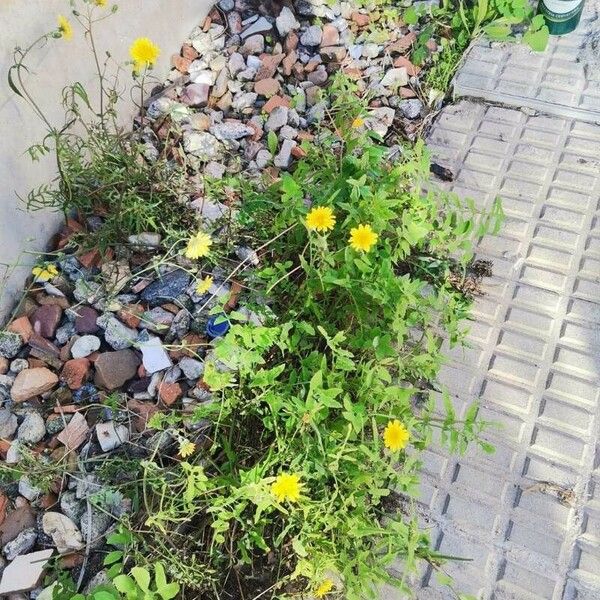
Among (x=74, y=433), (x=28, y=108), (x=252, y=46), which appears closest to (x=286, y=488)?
(x=74, y=433)

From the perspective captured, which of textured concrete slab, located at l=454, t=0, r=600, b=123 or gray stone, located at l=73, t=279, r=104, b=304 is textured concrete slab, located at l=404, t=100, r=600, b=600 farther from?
gray stone, located at l=73, t=279, r=104, b=304

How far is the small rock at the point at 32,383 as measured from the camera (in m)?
2.06

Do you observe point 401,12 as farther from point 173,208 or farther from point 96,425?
point 96,425

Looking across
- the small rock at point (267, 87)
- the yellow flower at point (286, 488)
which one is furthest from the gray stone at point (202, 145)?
the yellow flower at point (286, 488)

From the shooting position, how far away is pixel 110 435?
2.00 metres

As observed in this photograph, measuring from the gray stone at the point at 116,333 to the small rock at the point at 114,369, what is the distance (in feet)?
0.11

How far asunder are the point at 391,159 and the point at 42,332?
1.45 m

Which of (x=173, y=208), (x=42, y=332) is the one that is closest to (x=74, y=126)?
(x=173, y=208)

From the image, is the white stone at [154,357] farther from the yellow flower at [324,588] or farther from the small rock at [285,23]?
the small rock at [285,23]

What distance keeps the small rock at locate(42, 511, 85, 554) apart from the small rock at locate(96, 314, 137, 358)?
1.78 ft

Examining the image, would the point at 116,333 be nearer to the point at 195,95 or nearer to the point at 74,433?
the point at 74,433

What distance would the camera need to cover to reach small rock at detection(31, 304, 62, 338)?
2201 mm

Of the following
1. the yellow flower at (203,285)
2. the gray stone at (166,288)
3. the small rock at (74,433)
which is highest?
the yellow flower at (203,285)

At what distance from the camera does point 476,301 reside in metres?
2.35
